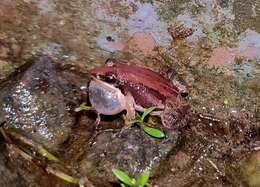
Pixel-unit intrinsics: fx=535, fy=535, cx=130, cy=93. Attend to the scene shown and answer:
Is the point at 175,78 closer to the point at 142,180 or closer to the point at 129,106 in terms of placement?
the point at 129,106

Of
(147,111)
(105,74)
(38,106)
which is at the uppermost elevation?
(105,74)

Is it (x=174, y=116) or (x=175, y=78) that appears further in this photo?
(x=175, y=78)

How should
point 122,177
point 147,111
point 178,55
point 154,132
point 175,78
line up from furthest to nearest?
point 178,55, point 175,78, point 147,111, point 154,132, point 122,177

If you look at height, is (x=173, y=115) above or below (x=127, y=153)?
above

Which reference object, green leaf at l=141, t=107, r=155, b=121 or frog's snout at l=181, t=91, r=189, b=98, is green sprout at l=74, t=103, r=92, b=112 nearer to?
green leaf at l=141, t=107, r=155, b=121

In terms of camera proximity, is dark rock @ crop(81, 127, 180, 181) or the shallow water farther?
the shallow water

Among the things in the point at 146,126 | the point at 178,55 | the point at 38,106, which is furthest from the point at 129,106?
the point at 178,55

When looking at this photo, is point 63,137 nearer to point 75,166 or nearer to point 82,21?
point 75,166

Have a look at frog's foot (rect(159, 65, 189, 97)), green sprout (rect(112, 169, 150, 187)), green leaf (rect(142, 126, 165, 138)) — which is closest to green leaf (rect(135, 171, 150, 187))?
green sprout (rect(112, 169, 150, 187))

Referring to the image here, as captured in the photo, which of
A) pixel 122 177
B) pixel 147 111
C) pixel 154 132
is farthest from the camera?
pixel 147 111
